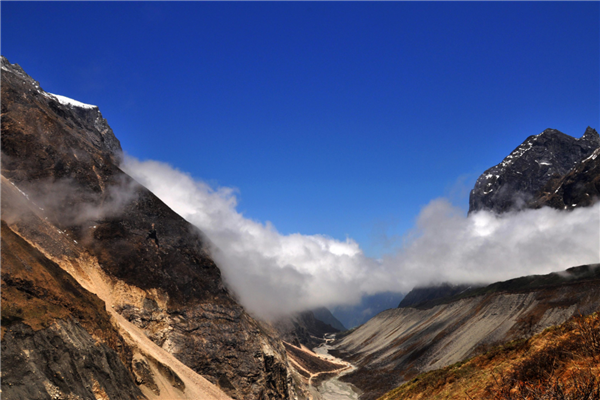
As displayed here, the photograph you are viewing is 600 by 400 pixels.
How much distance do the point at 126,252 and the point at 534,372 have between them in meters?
46.9

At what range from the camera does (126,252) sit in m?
46.5

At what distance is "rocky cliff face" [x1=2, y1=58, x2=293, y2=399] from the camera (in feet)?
132

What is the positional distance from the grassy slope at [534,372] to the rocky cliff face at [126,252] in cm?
2594

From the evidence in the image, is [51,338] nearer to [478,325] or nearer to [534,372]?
[534,372]

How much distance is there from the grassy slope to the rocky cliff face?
85.1ft

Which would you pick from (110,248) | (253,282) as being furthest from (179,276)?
(253,282)

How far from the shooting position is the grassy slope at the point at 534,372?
29.2ft

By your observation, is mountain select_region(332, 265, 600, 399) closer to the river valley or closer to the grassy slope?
the river valley

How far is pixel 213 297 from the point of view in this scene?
51.0 m

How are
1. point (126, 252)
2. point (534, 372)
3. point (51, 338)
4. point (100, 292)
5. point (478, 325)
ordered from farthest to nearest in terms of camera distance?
point (478, 325) → point (126, 252) → point (100, 292) → point (51, 338) → point (534, 372)

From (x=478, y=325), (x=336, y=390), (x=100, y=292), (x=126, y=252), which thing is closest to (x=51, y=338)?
(x=100, y=292)

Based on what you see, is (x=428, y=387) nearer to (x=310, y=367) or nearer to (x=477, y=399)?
Result: (x=477, y=399)

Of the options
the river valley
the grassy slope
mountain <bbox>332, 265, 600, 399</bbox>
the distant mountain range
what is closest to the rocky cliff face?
the distant mountain range

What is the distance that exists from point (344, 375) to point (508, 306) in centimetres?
6168
